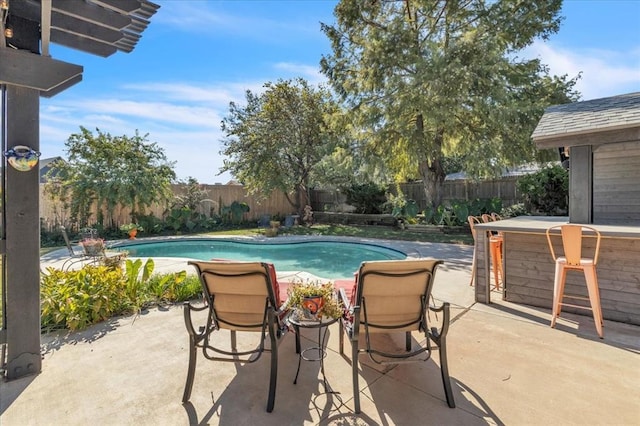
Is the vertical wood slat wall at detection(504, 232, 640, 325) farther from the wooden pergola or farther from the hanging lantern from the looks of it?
the hanging lantern

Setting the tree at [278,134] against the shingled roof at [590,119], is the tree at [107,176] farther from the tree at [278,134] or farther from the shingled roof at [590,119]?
the shingled roof at [590,119]

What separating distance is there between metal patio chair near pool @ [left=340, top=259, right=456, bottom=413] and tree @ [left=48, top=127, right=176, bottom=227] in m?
10.6

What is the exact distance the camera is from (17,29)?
92.2 inches

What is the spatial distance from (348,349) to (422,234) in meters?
8.63

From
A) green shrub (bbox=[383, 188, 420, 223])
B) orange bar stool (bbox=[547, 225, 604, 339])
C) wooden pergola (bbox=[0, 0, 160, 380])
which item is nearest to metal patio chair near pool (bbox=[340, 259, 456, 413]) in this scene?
orange bar stool (bbox=[547, 225, 604, 339])

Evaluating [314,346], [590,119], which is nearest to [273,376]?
[314,346]

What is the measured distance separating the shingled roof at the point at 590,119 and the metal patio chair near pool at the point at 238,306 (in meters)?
4.41

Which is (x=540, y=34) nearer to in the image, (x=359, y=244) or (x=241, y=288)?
(x=359, y=244)

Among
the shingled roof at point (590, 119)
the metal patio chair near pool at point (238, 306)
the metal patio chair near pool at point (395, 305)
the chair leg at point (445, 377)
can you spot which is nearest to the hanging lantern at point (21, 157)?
the metal patio chair near pool at point (238, 306)

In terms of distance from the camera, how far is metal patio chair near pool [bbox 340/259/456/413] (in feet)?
6.76

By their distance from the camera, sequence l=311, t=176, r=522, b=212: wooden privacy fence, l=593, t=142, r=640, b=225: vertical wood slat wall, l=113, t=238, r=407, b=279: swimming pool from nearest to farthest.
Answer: l=593, t=142, r=640, b=225: vertical wood slat wall → l=113, t=238, r=407, b=279: swimming pool → l=311, t=176, r=522, b=212: wooden privacy fence

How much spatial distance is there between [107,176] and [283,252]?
6.50 metres

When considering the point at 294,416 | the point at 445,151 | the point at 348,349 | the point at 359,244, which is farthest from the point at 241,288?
the point at 445,151

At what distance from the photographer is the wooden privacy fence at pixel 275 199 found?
409 inches
